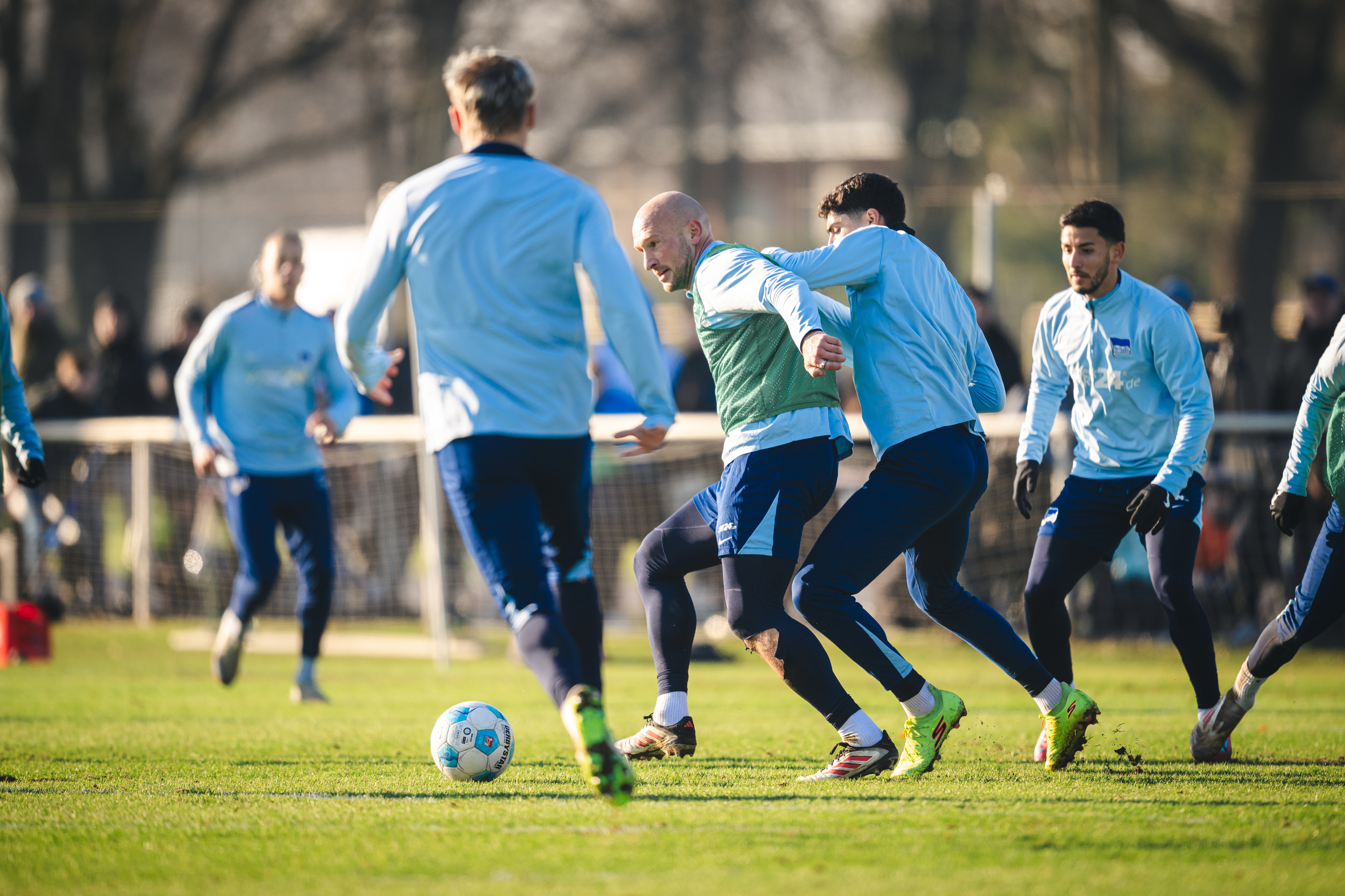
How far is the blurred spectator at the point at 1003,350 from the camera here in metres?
10.9

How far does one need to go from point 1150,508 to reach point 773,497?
154cm

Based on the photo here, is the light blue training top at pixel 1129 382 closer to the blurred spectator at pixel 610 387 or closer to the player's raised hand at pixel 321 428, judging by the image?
the player's raised hand at pixel 321 428

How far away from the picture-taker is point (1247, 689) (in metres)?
5.97

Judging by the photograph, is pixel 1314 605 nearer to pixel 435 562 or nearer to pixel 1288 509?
pixel 1288 509

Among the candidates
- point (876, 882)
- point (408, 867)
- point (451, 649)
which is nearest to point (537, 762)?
point (408, 867)

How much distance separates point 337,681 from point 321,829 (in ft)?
18.5

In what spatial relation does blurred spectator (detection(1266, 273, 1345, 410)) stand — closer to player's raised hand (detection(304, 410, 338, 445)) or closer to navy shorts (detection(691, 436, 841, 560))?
navy shorts (detection(691, 436, 841, 560))

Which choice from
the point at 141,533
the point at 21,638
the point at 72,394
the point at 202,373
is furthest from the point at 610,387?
the point at 72,394

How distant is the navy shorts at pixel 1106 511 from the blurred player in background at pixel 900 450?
727 millimetres

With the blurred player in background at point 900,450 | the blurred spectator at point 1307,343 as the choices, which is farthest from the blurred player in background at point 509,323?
the blurred spectator at point 1307,343

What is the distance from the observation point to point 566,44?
24047 mm

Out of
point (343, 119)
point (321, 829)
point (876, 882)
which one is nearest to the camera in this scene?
point (876, 882)

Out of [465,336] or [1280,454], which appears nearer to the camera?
[465,336]

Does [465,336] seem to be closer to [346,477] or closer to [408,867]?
[408,867]
